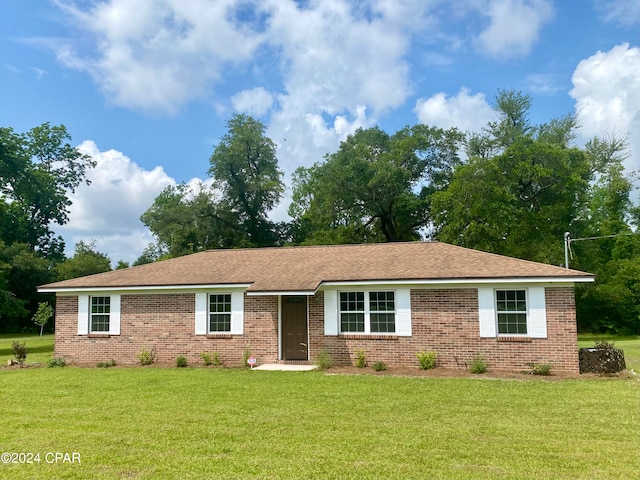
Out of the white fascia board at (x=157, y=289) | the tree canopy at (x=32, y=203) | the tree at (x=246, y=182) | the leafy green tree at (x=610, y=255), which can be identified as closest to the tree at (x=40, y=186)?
the tree canopy at (x=32, y=203)

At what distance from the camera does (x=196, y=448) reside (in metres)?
6.55

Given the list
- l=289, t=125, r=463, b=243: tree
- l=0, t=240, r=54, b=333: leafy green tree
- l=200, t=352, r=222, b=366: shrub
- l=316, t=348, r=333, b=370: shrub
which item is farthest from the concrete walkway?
l=0, t=240, r=54, b=333: leafy green tree

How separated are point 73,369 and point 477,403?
12300mm

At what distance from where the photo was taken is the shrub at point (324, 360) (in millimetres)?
14536

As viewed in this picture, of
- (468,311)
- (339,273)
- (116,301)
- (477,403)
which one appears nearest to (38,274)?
(116,301)

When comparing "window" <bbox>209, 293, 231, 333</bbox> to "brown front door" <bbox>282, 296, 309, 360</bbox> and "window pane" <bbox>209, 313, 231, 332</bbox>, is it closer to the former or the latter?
"window pane" <bbox>209, 313, 231, 332</bbox>

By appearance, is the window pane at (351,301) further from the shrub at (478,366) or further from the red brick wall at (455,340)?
the shrub at (478,366)

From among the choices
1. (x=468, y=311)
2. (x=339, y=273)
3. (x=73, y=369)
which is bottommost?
(x=73, y=369)

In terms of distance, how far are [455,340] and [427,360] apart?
978 mm

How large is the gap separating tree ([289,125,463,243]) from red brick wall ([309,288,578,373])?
21112 millimetres

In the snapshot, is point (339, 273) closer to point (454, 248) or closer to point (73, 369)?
point (454, 248)

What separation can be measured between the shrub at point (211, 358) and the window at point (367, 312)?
4063 mm

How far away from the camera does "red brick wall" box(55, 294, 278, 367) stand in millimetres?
15867

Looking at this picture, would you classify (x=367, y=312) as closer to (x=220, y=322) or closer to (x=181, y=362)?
(x=220, y=322)
